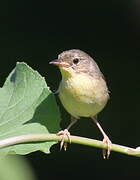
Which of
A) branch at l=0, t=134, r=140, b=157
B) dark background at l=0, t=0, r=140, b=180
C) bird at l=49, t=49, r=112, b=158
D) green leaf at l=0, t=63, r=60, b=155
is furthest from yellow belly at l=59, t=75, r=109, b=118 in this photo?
dark background at l=0, t=0, r=140, b=180

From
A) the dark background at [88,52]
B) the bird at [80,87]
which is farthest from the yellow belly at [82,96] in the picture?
the dark background at [88,52]

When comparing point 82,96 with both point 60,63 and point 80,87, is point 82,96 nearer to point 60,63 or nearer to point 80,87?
point 80,87

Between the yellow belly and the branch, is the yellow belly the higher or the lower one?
the lower one

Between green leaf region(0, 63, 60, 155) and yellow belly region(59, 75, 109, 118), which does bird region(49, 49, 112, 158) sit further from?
green leaf region(0, 63, 60, 155)

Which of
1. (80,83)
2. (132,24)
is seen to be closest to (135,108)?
(132,24)

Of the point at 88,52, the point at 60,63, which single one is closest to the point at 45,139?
the point at 60,63

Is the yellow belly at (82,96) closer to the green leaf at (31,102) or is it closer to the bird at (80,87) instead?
the bird at (80,87)

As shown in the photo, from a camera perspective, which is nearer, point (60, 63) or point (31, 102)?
point (31, 102)

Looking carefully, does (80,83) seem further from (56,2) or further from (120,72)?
(56,2)
